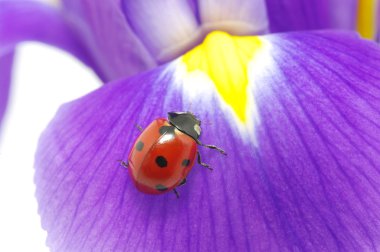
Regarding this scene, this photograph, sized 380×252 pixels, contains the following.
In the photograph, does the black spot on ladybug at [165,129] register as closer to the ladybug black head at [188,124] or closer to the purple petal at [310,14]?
the ladybug black head at [188,124]

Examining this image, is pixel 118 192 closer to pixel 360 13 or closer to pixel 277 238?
pixel 277 238

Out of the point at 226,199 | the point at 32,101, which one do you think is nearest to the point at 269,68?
the point at 226,199

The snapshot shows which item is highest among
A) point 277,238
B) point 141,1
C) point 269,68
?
point 141,1

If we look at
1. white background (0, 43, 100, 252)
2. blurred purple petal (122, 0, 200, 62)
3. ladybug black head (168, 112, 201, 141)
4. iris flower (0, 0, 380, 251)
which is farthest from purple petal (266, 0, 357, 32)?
white background (0, 43, 100, 252)

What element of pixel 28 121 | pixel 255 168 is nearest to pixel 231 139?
pixel 255 168

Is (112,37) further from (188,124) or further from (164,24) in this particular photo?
(188,124)

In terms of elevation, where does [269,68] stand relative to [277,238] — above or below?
above

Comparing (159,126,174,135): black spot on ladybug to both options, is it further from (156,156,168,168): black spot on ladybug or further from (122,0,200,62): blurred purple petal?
(122,0,200,62): blurred purple petal
